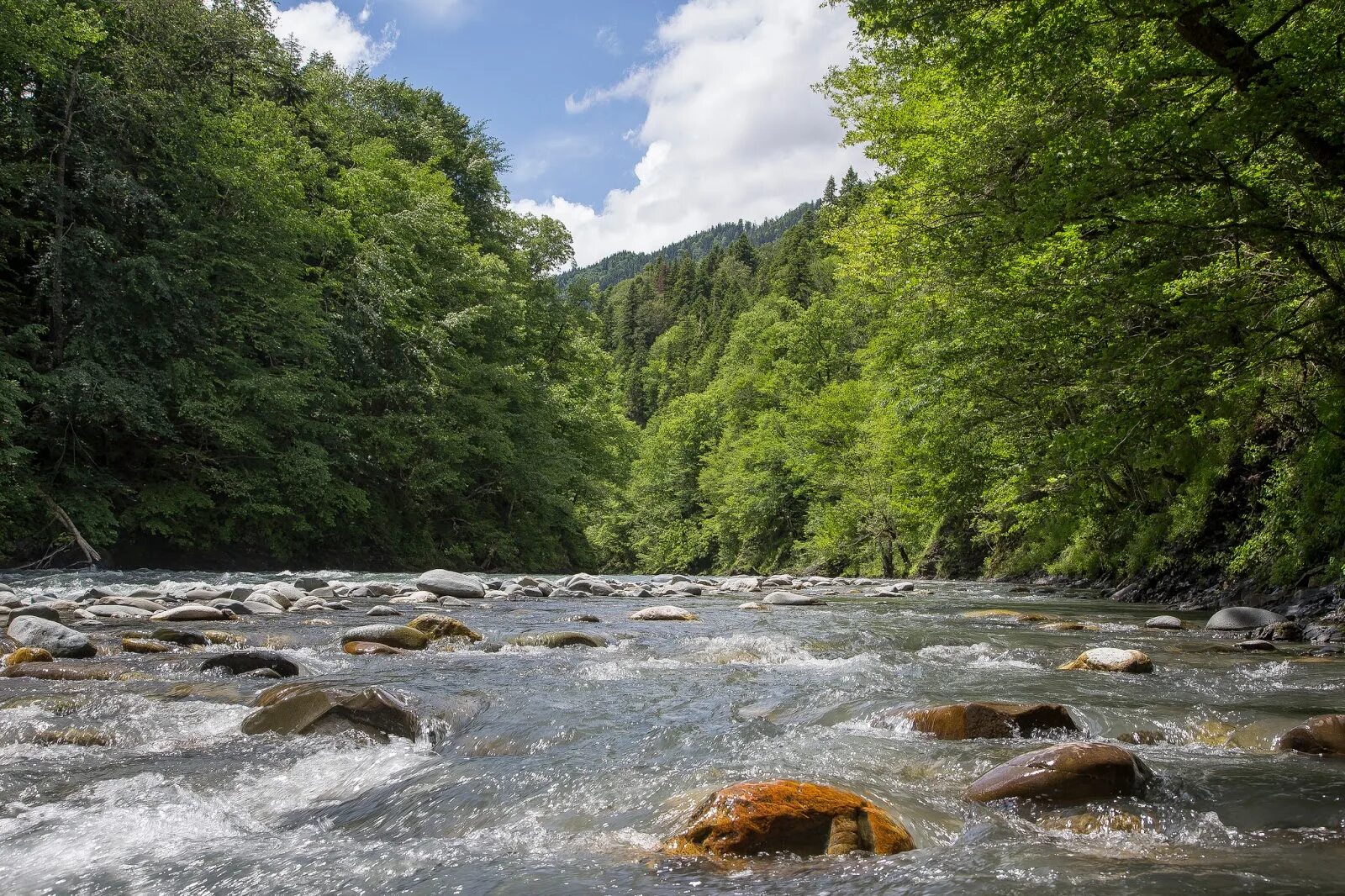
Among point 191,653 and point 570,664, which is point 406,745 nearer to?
point 570,664

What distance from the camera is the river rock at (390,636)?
7.27 meters

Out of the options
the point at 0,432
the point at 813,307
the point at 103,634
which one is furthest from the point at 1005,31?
the point at 813,307

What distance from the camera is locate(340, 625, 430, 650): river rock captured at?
23.9 ft

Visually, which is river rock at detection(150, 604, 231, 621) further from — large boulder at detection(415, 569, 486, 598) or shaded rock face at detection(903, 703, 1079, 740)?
shaded rock face at detection(903, 703, 1079, 740)

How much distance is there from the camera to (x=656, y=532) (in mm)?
52094

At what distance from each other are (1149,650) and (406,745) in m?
6.41

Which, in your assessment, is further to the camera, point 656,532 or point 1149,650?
point 656,532

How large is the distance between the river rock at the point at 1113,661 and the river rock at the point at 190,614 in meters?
8.40

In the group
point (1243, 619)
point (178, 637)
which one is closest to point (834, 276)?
A: point (1243, 619)

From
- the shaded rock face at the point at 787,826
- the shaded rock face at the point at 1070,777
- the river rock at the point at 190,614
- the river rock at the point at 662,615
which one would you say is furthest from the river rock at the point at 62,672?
the river rock at the point at 662,615

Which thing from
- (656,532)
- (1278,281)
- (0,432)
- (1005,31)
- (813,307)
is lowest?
(656,532)

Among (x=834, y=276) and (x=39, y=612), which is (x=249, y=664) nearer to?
(x=39, y=612)

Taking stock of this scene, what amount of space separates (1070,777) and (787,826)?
50.1 inches

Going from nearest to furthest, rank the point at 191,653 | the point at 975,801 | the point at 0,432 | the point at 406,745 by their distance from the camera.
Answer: the point at 975,801 → the point at 406,745 → the point at 191,653 → the point at 0,432
